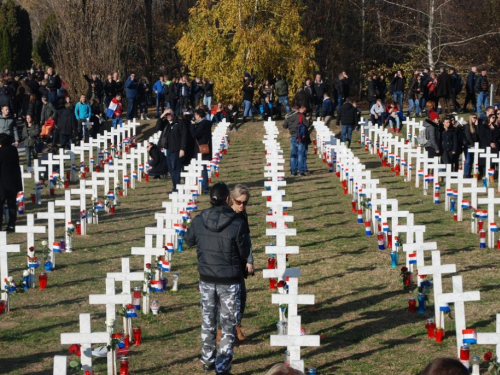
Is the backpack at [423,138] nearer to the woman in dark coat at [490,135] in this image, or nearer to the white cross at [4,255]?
the woman in dark coat at [490,135]

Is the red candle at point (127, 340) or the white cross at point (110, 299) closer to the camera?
the white cross at point (110, 299)

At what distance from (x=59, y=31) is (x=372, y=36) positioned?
16.7m

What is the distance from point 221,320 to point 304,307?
2711 millimetres

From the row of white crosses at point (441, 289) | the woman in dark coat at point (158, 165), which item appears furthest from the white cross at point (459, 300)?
the woman in dark coat at point (158, 165)

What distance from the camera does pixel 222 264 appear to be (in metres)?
10.1

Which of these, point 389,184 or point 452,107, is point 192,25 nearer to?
point 452,107

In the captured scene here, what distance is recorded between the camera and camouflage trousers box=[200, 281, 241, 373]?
9969mm

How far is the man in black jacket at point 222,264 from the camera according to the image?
10078mm

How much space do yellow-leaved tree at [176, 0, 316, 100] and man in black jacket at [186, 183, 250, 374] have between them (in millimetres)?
30028

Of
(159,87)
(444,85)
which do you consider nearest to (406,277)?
(444,85)

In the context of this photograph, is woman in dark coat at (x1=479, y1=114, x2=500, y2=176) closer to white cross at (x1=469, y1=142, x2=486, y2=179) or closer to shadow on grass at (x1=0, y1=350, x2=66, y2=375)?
white cross at (x1=469, y1=142, x2=486, y2=179)

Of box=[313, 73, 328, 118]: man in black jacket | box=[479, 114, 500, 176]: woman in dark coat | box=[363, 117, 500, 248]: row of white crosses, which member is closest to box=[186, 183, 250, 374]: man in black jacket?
box=[363, 117, 500, 248]: row of white crosses

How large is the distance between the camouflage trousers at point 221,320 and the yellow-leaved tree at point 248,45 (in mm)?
30150

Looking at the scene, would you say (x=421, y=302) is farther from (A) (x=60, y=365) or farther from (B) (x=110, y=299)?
(A) (x=60, y=365)
